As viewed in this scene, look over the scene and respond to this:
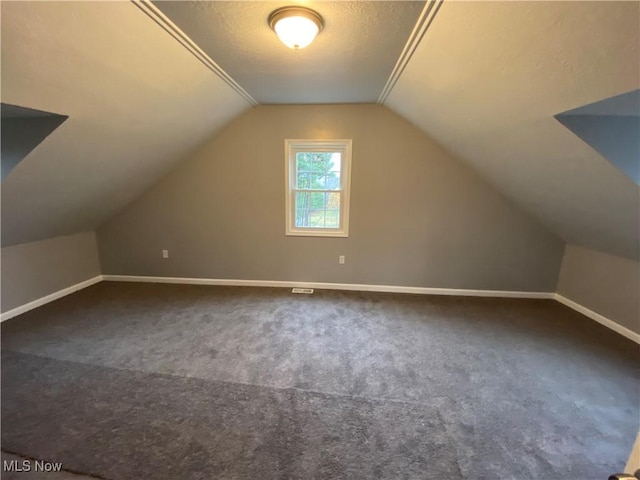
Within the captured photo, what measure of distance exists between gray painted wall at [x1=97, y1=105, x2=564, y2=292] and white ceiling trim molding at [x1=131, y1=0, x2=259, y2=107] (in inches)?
44.0

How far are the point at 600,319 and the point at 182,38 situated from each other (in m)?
4.76

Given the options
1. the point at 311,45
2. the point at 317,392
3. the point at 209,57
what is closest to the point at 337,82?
the point at 311,45

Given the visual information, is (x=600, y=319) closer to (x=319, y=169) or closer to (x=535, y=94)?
(x=535, y=94)

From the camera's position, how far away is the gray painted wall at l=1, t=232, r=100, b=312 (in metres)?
3.01

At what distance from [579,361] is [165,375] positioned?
11.4ft

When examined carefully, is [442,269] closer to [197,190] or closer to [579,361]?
[579,361]

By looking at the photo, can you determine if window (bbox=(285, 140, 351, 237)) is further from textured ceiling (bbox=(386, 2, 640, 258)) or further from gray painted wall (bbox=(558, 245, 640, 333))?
gray painted wall (bbox=(558, 245, 640, 333))

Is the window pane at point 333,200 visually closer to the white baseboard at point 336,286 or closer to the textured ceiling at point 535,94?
the white baseboard at point 336,286

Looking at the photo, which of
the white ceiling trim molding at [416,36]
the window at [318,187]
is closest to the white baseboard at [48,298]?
the window at [318,187]

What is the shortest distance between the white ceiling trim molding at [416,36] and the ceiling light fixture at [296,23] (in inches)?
22.9

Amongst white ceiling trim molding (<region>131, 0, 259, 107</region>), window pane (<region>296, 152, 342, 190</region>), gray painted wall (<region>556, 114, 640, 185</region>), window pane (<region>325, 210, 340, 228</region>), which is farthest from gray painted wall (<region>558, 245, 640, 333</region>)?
white ceiling trim molding (<region>131, 0, 259, 107</region>)

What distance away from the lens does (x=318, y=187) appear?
383 centimetres

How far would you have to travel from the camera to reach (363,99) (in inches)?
130

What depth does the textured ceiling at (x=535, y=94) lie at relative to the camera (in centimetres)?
122
